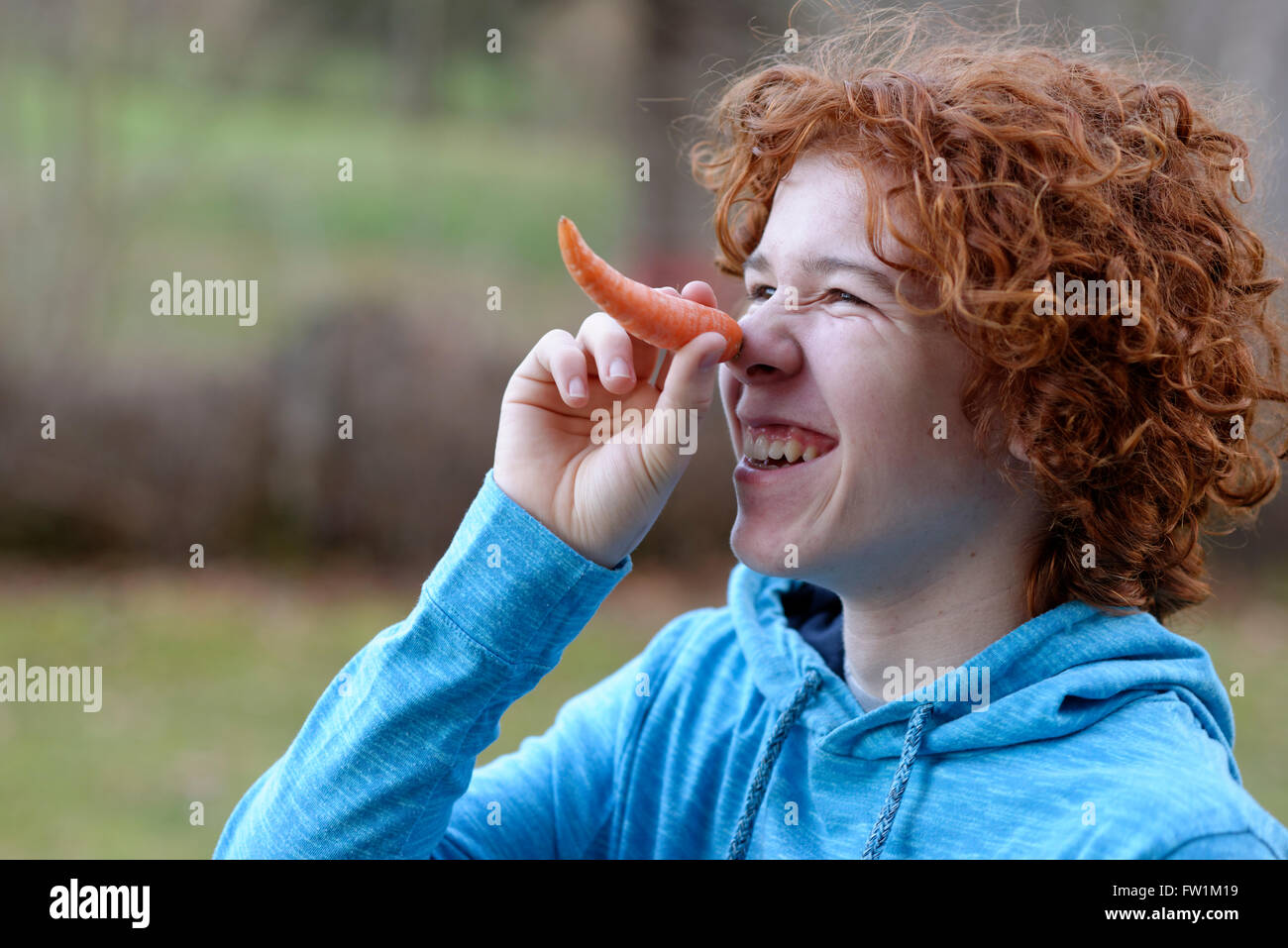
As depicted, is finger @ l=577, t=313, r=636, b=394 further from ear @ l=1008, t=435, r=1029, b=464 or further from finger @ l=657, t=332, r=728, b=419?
ear @ l=1008, t=435, r=1029, b=464

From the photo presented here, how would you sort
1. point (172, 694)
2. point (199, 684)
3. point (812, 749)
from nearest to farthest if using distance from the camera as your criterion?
point (812, 749), point (172, 694), point (199, 684)

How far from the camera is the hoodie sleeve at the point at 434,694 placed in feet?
5.40

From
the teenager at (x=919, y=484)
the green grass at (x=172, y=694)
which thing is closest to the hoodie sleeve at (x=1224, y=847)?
the teenager at (x=919, y=484)

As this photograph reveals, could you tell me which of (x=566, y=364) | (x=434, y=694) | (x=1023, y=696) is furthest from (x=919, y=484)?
(x=434, y=694)

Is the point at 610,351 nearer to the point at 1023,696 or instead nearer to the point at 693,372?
the point at 693,372

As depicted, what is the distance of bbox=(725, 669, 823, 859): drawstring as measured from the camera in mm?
1831

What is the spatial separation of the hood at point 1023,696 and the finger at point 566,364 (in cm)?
59

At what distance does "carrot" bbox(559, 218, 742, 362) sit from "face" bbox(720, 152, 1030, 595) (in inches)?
3.6

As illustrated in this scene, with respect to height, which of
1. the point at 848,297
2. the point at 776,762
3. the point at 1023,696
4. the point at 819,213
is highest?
the point at 819,213

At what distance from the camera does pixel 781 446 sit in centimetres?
180

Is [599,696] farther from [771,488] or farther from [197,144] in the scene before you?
[197,144]

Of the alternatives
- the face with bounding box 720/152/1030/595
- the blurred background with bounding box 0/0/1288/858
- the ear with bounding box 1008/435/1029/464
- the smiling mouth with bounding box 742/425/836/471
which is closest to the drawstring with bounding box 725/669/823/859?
the face with bounding box 720/152/1030/595

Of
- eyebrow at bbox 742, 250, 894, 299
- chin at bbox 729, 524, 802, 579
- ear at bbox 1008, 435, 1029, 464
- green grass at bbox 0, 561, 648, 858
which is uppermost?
eyebrow at bbox 742, 250, 894, 299

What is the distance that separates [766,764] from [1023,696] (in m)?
0.42
